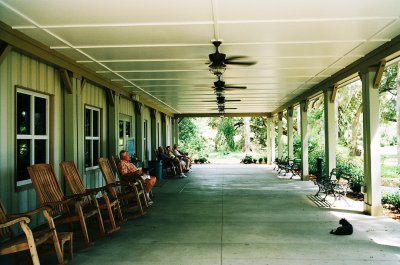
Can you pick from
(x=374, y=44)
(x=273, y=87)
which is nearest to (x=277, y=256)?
(x=374, y=44)

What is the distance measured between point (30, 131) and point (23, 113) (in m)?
0.32

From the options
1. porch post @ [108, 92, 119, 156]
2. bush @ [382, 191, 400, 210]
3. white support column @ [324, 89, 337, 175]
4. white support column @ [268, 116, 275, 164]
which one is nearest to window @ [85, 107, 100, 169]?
porch post @ [108, 92, 119, 156]

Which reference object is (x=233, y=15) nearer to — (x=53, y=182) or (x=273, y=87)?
(x=53, y=182)

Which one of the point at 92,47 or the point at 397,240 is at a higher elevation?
the point at 92,47

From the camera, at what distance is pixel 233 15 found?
4.11 meters

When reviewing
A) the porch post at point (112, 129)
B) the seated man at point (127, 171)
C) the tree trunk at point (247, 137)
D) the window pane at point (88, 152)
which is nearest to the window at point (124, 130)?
the porch post at point (112, 129)

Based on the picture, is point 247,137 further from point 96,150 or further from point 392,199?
point 392,199

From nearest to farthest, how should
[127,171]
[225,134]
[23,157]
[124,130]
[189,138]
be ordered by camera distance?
[23,157]
[127,171]
[124,130]
[189,138]
[225,134]

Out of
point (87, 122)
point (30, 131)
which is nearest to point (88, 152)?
point (87, 122)

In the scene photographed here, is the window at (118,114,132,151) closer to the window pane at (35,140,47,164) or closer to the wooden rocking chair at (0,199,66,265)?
the window pane at (35,140,47,164)

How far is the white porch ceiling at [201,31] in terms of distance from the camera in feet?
12.6

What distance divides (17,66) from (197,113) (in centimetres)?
1426

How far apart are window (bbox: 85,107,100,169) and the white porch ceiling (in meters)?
1.11

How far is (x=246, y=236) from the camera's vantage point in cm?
488
